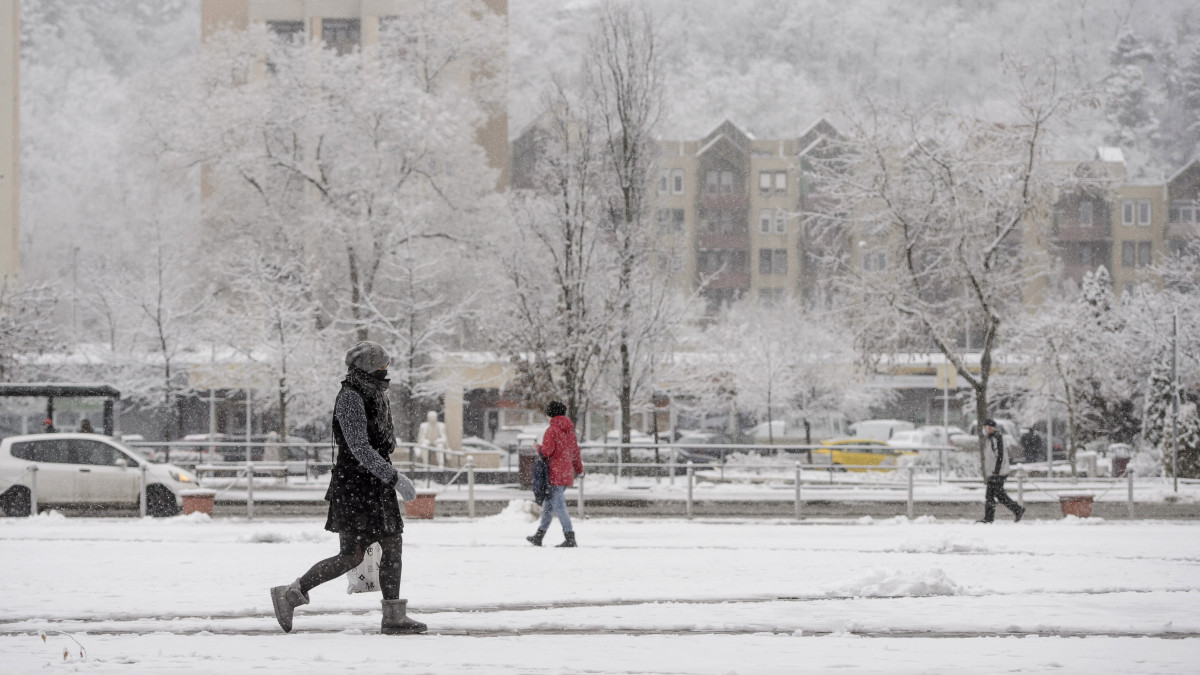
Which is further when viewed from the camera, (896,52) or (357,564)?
(896,52)

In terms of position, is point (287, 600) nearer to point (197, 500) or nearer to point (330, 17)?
point (197, 500)

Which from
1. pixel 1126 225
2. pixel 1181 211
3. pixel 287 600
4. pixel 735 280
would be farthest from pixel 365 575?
pixel 1181 211

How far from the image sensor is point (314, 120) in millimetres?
43281

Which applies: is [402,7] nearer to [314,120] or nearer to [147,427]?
[147,427]

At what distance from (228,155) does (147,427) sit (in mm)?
24347

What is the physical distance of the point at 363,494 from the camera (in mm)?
8391

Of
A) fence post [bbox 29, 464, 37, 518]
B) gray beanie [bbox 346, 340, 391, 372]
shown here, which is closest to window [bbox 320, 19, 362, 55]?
fence post [bbox 29, 464, 37, 518]

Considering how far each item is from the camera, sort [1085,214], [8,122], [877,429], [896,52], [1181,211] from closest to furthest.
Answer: [8,122], [877,429], [1085,214], [1181,211], [896,52]

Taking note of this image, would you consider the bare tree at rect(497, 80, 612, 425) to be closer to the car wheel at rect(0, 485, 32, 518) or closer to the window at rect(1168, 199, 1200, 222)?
the car wheel at rect(0, 485, 32, 518)

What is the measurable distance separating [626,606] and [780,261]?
8450 centimetres

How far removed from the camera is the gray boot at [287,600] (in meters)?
8.50

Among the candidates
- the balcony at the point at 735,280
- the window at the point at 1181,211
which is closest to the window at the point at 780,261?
the balcony at the point at 735,280

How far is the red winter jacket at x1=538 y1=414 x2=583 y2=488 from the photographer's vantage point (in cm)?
1683

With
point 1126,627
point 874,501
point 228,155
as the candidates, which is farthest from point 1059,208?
point 1126,627
